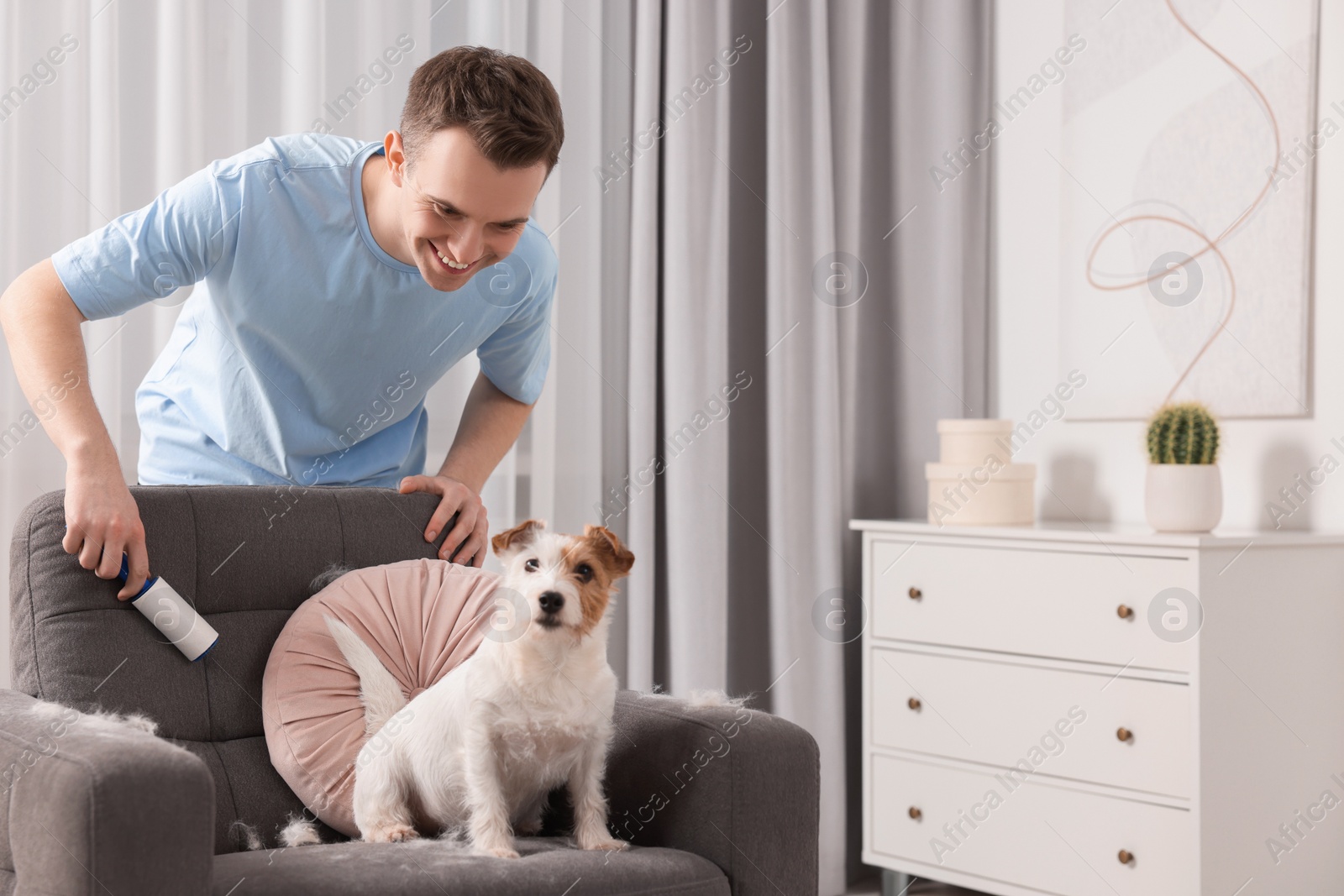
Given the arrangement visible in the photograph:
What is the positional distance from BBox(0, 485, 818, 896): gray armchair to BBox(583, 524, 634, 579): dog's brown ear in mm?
229

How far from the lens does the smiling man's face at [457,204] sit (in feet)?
4.77

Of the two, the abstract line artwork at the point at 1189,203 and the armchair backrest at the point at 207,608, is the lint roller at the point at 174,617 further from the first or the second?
the abstract line artwork at the point at 1189,203

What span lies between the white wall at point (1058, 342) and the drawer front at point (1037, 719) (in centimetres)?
60

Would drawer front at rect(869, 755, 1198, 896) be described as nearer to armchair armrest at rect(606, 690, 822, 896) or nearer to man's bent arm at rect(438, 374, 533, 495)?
armchair armrest at rect(606, 690, 822, 896)

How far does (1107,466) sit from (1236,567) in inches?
28.4

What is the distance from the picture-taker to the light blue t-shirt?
1579 millimetres

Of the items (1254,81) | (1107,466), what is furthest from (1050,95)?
(1107,466)

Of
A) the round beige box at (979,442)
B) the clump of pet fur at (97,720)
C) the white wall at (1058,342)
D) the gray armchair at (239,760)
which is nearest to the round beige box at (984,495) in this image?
the round beige box at (979,442)

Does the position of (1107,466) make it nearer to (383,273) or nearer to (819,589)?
(819,589)

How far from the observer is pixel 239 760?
5.01 feet

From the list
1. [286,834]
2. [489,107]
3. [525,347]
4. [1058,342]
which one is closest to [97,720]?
[286,834]

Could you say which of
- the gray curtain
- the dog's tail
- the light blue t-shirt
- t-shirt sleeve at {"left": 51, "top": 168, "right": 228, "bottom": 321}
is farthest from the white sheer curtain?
the dog's tail

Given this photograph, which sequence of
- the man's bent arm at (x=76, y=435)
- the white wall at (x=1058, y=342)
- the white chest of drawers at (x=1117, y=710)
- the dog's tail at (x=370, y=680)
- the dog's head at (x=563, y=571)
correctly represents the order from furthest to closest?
1. the white wall at (x=1058, y=342)
2. the white chest of drawers at (x=1117, y=710)
3. the dog's tail at (x=370, y=680)
4. the man's bent arm at (x=76, y=435)
5. the dog's head at (x=563, y=571)

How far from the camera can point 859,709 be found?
10.5ft
